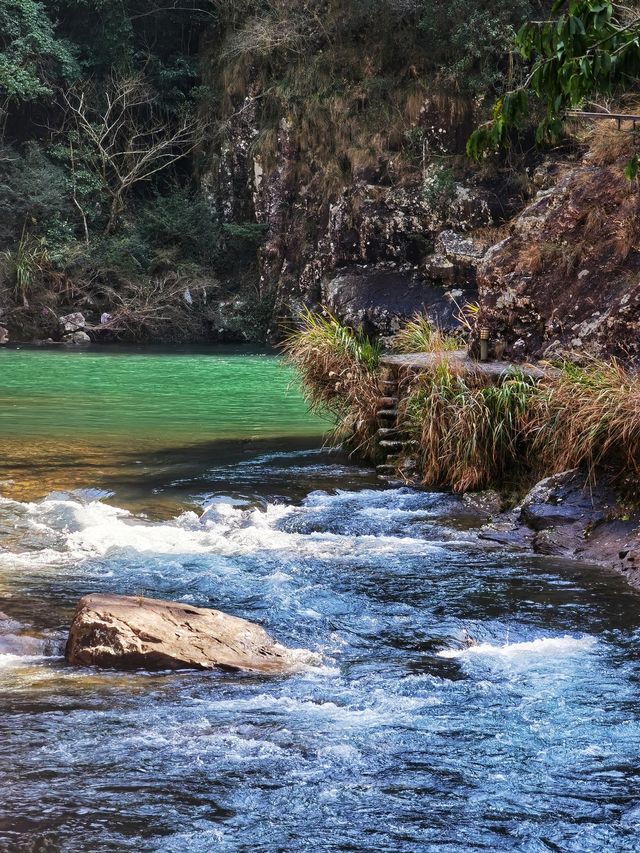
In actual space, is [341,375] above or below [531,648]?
above

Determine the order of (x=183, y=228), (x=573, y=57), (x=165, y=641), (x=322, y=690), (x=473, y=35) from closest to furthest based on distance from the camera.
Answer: (x=573, y=57) < (x=322, y=690) < (x=165, y=641) < (x=473, y=35) < (x=183, y=228)

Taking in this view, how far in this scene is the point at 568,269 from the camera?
434 inches

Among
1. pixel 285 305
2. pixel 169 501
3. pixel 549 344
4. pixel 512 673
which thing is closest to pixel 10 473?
pixel 169 501

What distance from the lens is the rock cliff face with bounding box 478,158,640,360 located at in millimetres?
10578

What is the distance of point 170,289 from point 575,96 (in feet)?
93.5

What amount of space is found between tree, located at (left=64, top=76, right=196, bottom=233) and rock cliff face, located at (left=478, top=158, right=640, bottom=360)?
953 inches

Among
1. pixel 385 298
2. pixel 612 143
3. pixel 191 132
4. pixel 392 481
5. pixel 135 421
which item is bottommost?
pixel 135 421

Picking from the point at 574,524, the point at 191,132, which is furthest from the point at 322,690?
the point at 191,132

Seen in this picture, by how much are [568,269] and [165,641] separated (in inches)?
284

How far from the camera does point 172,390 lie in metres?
19.6

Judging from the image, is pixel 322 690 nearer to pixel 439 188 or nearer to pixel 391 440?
pixel 391 440

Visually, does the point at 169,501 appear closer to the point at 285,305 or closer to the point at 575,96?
the point at 575,96

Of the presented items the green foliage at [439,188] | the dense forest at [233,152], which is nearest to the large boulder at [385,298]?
the dense forest at [233,152]

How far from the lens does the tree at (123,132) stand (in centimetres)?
3378
